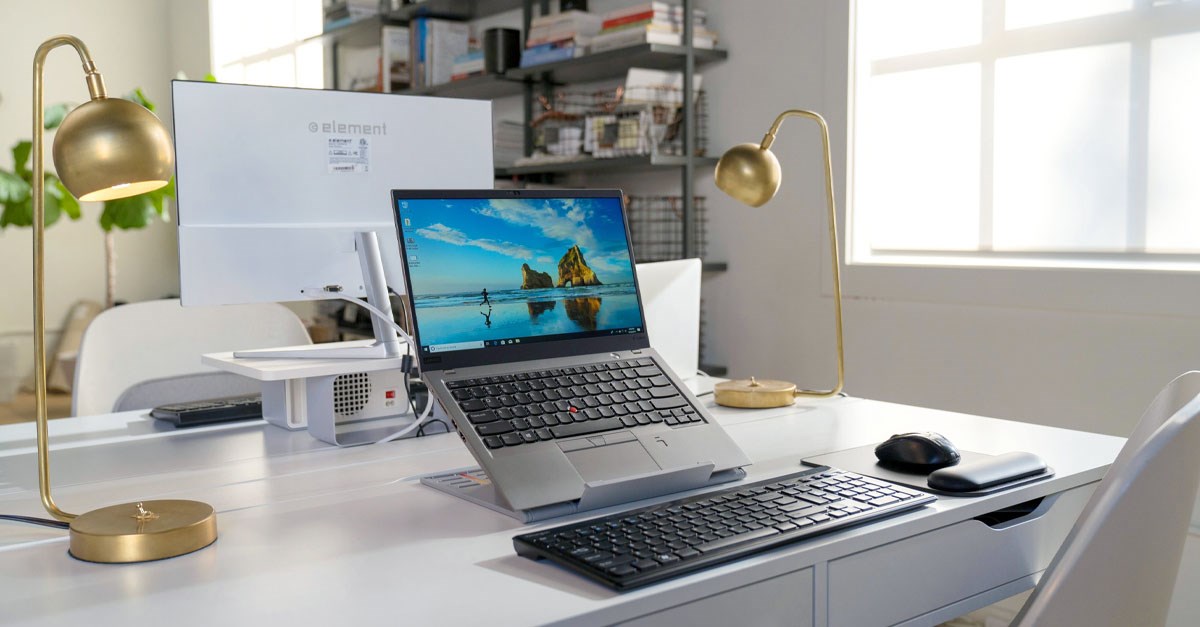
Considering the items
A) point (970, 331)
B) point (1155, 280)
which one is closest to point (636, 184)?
point (970, 331)

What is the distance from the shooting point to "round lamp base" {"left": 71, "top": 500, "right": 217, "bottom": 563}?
3.10ft

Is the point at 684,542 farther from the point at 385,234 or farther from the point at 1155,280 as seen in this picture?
the point at 1155,280

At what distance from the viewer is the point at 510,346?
4.08 feet

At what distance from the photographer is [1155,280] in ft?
6.96

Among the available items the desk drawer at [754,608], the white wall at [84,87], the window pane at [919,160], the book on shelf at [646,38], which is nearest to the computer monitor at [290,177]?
the desk drawer at [754,608]

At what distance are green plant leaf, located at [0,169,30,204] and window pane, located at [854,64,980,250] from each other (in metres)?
3.65

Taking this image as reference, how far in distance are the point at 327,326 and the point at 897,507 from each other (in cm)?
382

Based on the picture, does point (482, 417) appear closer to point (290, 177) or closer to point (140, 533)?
point (140, 533)

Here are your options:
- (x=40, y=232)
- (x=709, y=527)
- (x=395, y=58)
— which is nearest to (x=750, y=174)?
(x=709, y=527)

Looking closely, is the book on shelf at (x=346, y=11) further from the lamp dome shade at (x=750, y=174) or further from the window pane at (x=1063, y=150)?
the lamp dome shade at (x=750, y=174)

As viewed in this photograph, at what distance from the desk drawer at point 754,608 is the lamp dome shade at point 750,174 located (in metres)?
0.87

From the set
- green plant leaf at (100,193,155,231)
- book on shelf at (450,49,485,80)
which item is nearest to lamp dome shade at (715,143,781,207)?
book on shelf at (450,49,485,80)

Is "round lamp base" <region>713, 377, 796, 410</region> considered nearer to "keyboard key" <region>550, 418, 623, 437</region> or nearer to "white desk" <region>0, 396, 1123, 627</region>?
"white desk" <region>0, 396, 1123, 627</region>

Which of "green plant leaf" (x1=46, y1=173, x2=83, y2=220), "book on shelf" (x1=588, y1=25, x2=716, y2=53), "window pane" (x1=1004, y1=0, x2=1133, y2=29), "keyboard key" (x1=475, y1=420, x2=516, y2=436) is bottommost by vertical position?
"keyboard key" (x1=475, y1=420, x2=516, y2=436)
